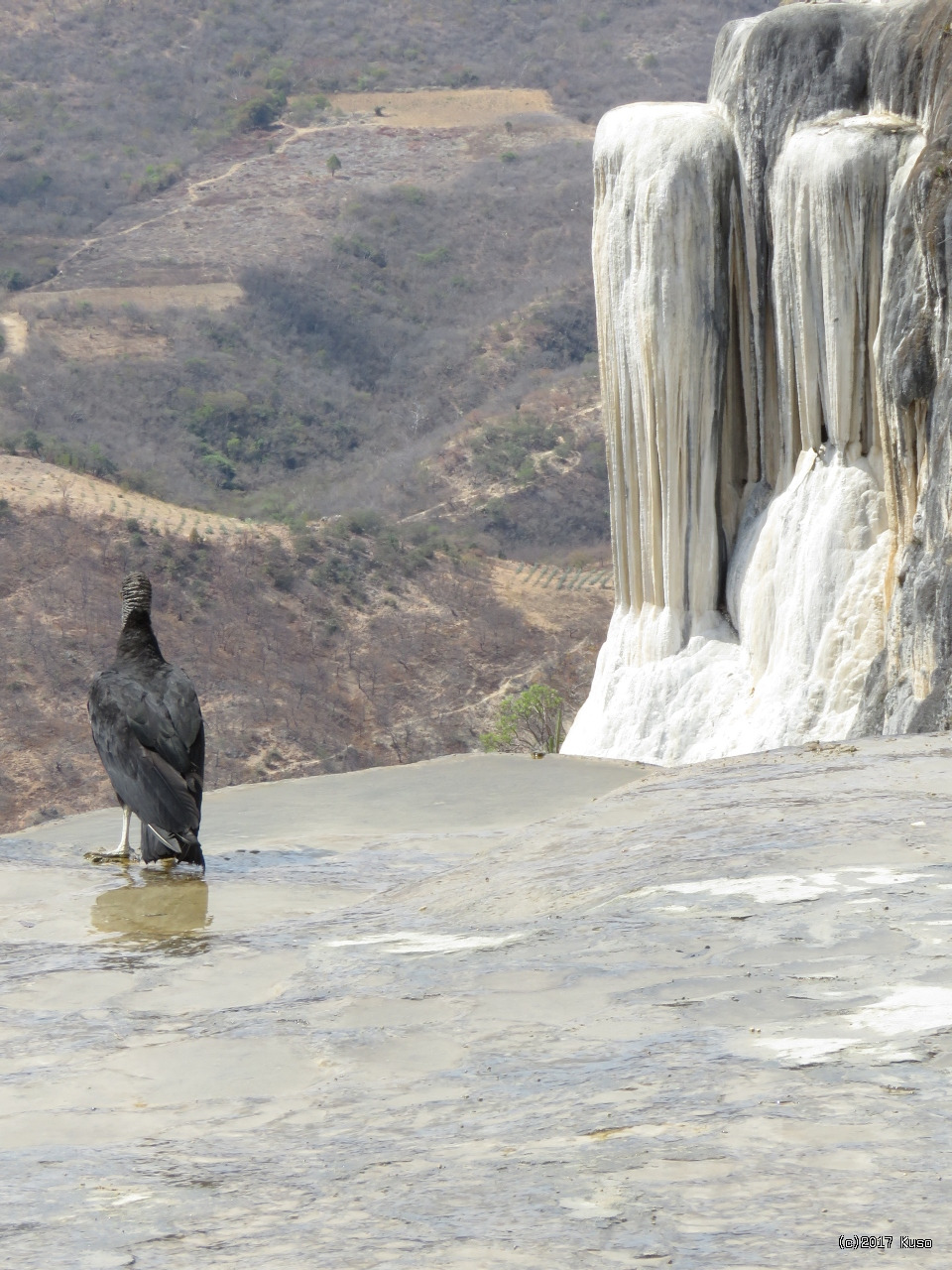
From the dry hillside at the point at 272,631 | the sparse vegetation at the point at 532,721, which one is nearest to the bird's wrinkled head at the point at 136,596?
the sparse vegetation at the point at 532,721

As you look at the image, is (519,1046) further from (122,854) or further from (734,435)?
(734,435)

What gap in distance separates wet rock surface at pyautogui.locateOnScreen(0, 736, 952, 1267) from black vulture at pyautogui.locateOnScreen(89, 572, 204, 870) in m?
0.18

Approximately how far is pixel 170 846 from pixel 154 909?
17.1 inches

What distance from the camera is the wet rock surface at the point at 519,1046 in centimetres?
233

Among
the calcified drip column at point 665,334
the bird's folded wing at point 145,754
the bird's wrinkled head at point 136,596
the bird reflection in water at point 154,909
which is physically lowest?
the bird reflection in water at point 154,909

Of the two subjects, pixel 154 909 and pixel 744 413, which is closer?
pixel 154 909

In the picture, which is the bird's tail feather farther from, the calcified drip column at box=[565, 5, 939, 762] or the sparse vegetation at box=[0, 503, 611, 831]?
the sparse vegetation at box=[0, 503, 611, 831]

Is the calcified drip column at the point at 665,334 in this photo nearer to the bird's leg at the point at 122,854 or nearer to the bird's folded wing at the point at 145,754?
the bird's leg at the point at 122,854

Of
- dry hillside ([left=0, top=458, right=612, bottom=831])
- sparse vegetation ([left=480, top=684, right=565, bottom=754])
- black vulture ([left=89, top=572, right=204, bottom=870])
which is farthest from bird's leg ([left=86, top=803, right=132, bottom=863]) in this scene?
dry hillside ([left=0, top=458, right=612, bottom=831])

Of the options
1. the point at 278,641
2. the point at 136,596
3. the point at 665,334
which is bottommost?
the point at 278,641

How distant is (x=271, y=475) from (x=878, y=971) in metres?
39.7

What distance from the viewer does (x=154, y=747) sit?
213 inches

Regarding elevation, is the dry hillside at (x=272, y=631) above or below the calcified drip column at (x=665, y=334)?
below

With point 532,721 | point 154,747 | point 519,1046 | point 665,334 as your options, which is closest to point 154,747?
point 154,747
